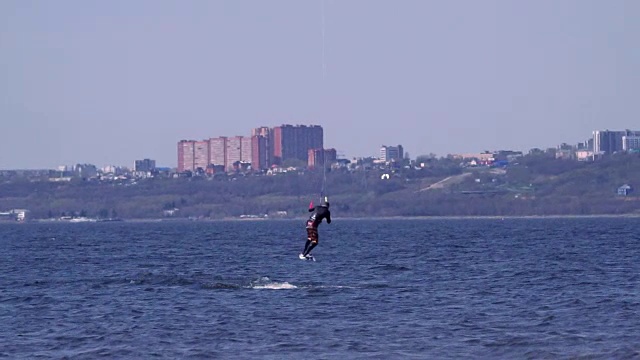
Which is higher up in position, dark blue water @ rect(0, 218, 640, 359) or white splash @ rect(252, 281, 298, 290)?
white splash @ rect(252, 281, 298, 290)

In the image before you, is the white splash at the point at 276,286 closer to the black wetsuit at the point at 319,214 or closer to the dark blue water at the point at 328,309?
the dark blue water at the point at 328,309

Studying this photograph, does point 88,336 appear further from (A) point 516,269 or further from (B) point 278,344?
(A) point 516,269

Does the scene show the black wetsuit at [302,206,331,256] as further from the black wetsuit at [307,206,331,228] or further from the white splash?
the white splash

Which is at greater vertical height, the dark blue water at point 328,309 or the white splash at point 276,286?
the white splash at point 276,286

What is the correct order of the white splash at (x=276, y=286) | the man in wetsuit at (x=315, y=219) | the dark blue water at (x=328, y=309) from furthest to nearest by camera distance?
the white splash at (x=276, y=286), the man in wetsuit at (x=315, y=219), the dark blue water at (x=328, y=309)

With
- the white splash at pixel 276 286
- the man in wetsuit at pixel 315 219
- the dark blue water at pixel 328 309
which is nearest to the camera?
the dark blue water at pixel 328 309

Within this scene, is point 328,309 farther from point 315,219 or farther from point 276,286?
point 276,286

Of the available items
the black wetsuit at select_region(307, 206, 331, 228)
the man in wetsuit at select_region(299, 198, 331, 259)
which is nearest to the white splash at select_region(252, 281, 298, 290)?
the man in wetsuit at select_region(299, 198, 331, 259)

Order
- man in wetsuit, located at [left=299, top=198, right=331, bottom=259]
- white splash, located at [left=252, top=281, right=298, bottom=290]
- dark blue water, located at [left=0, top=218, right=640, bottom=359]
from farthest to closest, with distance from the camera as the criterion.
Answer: white splash, located at [left=252, top=281, right=298, bottom=290] → man in wetsuit, located at [left=299, top=198, right=331, bottom=259] → dark blue water, located at [left=0, top=218, right=640, bottom=359]

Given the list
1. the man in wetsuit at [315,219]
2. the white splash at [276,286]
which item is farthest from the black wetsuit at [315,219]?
the white splash at [276,286]

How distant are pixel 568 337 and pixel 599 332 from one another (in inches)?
48.3

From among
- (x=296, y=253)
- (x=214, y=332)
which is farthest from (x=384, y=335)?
(x=296, y=253)

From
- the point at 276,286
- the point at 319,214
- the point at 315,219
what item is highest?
the point at 319,214

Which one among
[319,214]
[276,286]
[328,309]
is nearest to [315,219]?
[319,214]
